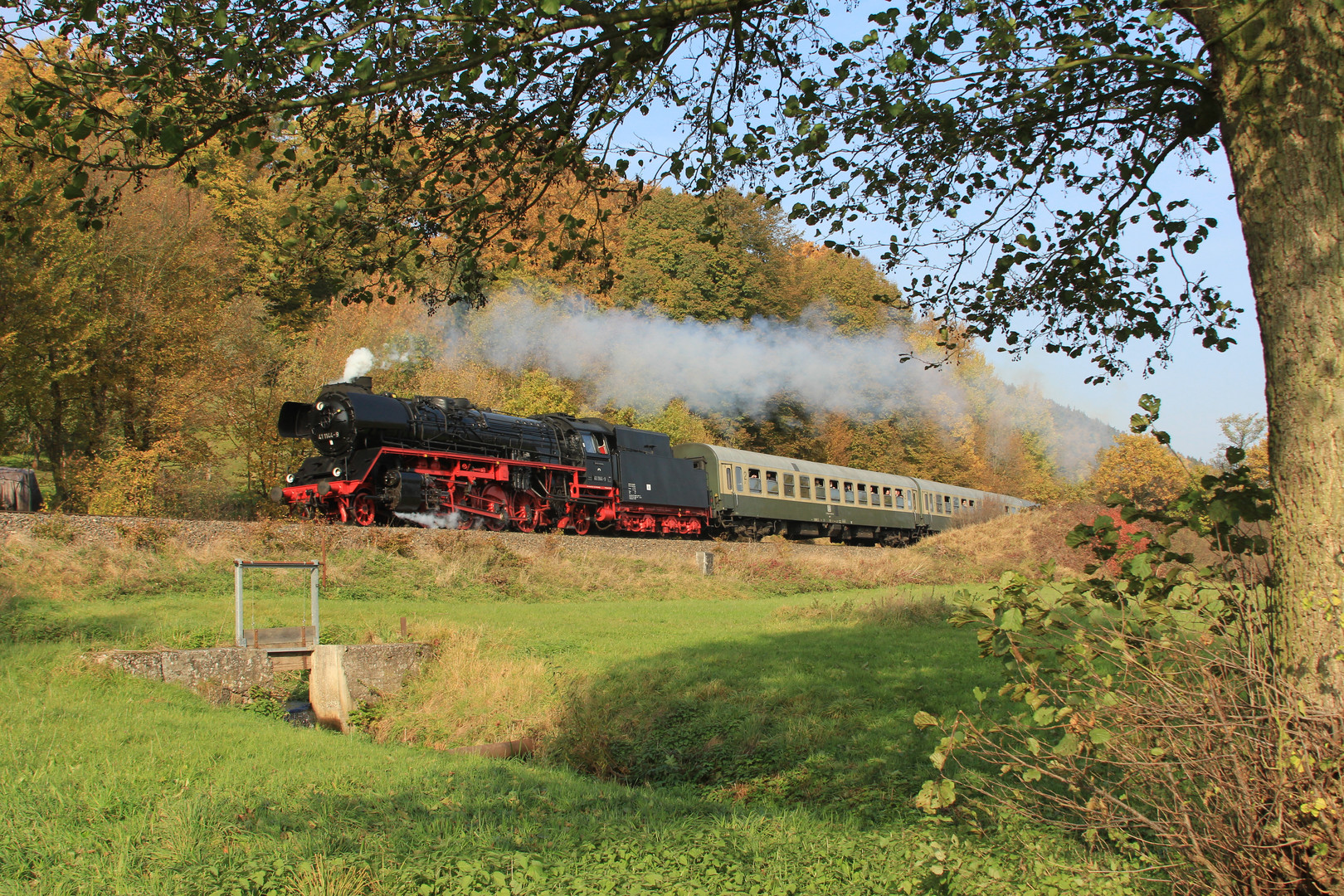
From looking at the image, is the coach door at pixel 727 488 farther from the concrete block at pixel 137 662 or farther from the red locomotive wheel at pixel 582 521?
the concrete block at pixel 137 662

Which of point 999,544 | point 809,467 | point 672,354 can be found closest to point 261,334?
point 672,354

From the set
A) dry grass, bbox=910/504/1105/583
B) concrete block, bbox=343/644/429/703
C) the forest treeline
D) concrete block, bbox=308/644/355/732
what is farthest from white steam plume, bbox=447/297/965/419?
concrete block, bbox=308/644/355/732

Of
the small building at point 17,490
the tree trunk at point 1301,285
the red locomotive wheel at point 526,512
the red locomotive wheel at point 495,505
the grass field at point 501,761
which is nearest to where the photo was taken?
the tree trunk at point 1301,285

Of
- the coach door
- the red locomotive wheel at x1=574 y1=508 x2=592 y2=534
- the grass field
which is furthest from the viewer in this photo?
the coach door

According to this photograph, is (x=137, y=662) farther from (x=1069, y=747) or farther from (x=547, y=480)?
(x=547, y=480)

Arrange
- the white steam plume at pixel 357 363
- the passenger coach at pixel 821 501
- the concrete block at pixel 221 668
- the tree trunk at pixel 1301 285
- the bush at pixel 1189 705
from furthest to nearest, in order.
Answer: the passenger coach at pixel 821 501 < the white steam plume at pixel 357 363 < the concrete block at pixel 221 668 < the tree trunk at pixel 1301 285 < the bush at pixel 1189 705

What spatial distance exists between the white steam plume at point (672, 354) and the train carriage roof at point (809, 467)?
13.0 ft

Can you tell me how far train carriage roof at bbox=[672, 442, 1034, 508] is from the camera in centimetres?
3002

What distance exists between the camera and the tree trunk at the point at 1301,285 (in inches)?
165

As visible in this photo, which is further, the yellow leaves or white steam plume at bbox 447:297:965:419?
white steam plume at bbox 447:297:965:419

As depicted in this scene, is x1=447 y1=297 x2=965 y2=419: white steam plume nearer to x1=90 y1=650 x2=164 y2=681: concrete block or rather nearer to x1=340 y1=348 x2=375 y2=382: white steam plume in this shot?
x1=340 y1=348 x2=375 y2=382: white steam plume

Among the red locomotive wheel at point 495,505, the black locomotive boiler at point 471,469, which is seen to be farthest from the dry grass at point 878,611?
the black locomotive boiler at point 471,469

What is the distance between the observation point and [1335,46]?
429 centimetres

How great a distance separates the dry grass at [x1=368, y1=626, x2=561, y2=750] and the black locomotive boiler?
897 centimetres
